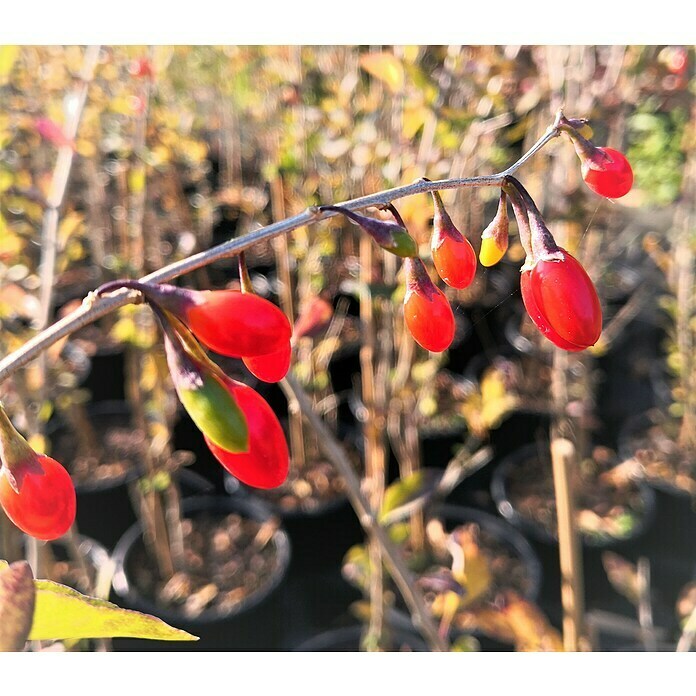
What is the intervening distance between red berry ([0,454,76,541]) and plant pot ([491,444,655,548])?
1.36 metres

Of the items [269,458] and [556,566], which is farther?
[556,566]

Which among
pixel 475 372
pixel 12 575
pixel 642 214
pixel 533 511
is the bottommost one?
pixel 533 511

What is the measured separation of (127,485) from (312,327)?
1.09 metres

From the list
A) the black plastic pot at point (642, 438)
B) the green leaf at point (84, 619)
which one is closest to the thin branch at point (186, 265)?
the green leaf at point (84, 619)

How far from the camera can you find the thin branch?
0.26 m

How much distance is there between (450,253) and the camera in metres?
0.34

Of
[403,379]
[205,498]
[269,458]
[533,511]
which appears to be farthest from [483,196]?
[269,458]

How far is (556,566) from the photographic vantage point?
4.62ft

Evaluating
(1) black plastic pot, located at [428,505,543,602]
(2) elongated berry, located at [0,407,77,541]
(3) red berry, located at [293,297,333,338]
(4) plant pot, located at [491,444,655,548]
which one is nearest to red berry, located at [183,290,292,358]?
(2) elongated berry, located at [0,407,77,541]

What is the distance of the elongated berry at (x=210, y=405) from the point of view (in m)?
0.24

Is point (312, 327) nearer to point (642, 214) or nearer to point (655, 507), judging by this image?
point (655, 507)

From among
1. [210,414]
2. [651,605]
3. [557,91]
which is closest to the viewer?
[210,414]

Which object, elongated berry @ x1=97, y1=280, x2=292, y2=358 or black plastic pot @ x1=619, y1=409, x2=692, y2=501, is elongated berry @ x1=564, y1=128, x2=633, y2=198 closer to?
elongated berry @ x1=97, y1=280, x2=292, y2=358

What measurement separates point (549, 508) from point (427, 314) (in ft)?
4.48
